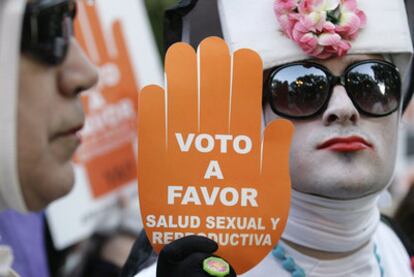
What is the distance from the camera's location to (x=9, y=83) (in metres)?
1.89

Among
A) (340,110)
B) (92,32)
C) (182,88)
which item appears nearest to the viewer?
(182,88)

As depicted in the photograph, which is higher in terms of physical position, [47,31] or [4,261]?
[47,31]

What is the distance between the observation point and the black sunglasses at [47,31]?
76.9 inches

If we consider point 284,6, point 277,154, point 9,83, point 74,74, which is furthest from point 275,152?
point 9,83

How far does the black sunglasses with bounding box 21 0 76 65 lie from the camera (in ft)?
6.41

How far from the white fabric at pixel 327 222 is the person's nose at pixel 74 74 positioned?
0.62m

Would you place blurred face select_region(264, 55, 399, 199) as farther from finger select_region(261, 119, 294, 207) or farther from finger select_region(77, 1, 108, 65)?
finger select_region(77, 1, 108, 65)

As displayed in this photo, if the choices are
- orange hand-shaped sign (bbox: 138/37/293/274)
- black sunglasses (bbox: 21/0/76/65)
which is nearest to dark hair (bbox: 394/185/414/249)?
orange hand-shaped sign (bbox: 138/37/293/274)

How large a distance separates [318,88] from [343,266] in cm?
49

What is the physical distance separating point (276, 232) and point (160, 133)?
1.22 feet

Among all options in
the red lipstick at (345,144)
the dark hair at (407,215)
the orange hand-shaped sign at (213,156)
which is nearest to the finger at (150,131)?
the orange hand-shaped sign at (213,156)

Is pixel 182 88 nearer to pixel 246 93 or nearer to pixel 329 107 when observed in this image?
pixel 246 93

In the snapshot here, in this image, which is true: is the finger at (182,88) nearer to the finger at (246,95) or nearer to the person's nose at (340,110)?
the finger at (246,95)

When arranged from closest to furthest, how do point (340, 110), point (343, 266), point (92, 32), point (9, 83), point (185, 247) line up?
1. point (9, 83)
2. point (185, 247)
3. point (340, 110)
4. point (343, 266)
5. point (92, 32)
